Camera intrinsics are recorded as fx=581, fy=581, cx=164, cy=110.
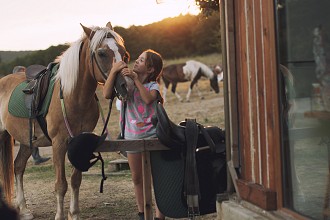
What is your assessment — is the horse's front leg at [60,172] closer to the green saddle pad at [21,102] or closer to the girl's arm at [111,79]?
the green saddle pad at [21,102]

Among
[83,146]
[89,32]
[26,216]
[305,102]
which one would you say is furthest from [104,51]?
[305,102]

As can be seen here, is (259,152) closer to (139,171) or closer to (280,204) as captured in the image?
(280,204)

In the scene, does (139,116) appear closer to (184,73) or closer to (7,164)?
(7,164)

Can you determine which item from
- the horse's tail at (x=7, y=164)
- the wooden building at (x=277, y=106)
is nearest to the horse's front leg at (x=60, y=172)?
the horse's tail at (x=7, y=164)

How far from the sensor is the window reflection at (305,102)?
10.7ft

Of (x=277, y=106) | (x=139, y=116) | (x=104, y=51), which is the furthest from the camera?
(x=104, y=51)

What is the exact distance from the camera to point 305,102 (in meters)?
3.43

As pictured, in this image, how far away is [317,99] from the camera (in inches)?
130

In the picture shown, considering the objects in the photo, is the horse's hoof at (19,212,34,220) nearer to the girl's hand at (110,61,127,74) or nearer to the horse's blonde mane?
the horse's blonde mane

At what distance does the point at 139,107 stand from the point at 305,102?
1.82 m

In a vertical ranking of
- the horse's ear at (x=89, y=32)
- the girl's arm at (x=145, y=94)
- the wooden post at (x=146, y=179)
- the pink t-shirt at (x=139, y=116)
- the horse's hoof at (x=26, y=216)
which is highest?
the horse's ear at (x=89, y=32)

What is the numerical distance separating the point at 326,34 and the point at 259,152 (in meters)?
1.16

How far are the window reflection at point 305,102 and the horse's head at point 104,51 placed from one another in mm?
2023

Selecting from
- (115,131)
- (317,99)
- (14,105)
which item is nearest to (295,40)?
(317,99)
